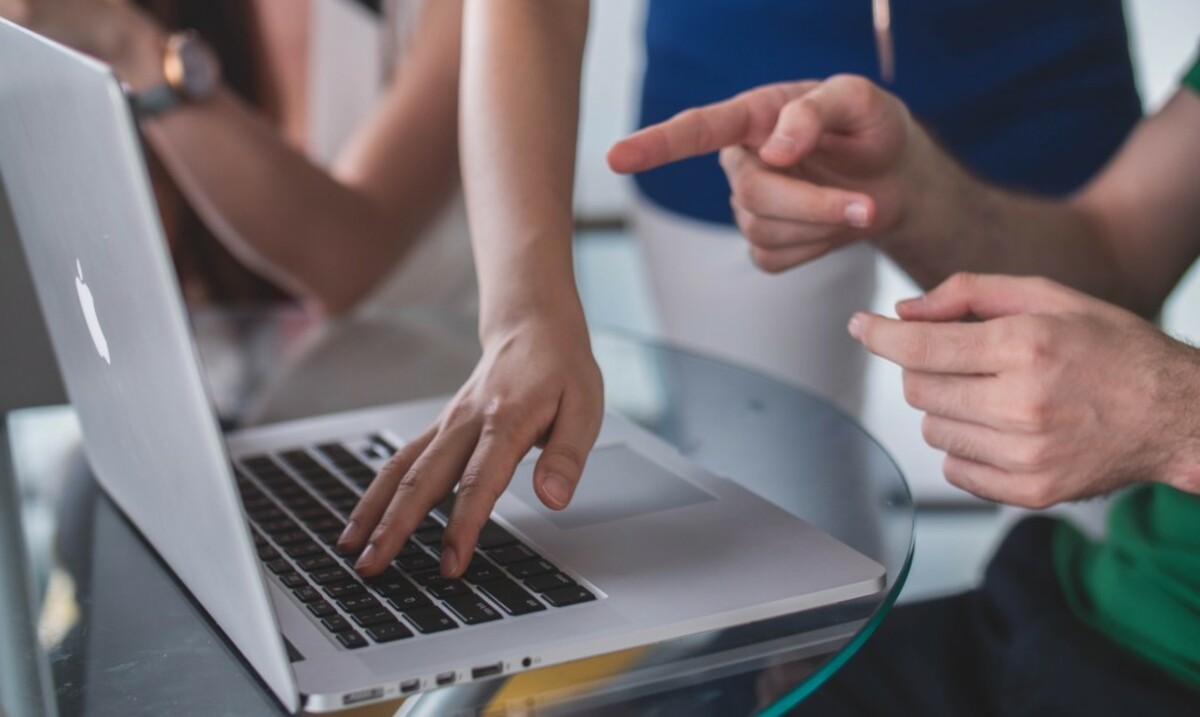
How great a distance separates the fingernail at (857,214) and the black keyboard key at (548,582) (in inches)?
14.2

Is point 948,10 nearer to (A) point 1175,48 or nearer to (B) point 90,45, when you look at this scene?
(B) point 90,45

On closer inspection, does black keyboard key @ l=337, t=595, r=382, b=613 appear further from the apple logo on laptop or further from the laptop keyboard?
the apple logo on laptop

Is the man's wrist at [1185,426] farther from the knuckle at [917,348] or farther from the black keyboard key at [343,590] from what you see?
the black keyboard key at [343,590]

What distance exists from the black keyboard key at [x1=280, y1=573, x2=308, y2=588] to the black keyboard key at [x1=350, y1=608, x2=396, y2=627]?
59 millimetres

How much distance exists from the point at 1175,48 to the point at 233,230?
1.98m

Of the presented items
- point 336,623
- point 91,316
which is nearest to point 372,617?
point 336,623

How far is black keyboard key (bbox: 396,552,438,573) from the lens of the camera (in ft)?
2.53

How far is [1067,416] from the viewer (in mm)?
852

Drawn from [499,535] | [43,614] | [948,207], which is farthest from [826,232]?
[43,614]

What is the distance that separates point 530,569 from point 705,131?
393 mm

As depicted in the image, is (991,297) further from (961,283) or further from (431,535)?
(431,535)

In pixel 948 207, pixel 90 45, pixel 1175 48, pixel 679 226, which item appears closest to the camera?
pixel 948 207

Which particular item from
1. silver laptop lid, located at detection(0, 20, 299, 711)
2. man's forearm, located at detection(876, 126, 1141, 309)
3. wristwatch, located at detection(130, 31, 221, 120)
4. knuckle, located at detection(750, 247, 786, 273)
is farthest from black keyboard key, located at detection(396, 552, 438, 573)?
wristwatch, located at detection(130, 31, 221, 120)

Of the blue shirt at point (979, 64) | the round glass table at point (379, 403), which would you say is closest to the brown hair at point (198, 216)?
the round glass table at point (379, 403)
